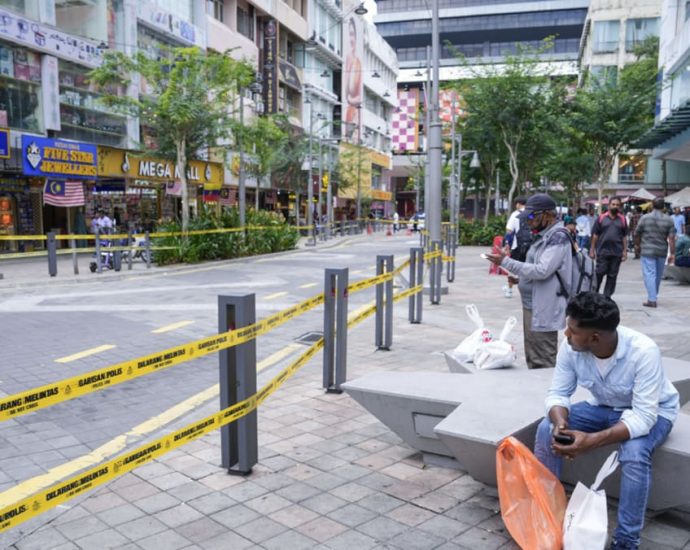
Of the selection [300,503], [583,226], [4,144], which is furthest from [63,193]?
[300,503]

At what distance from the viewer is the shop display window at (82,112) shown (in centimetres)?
2273

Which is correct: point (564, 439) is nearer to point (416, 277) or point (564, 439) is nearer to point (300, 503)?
point (300, 503)

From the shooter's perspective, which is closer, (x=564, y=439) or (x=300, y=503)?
(x=564, y=439)

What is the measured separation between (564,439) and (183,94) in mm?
18563

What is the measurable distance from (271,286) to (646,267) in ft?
25.1

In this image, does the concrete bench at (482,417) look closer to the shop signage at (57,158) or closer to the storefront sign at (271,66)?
the shop signage at (57,158)

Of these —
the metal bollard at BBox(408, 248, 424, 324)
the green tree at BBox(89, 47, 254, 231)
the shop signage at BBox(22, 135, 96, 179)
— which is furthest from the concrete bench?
the shop signage at BBox(22, 135, 96, 179)

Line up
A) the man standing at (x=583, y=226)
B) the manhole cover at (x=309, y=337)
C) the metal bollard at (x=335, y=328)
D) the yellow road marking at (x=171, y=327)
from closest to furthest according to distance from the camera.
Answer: the metal bollard at (x=335, y=328)
the manhole cover at (x=309, y=337)
the yellow road marking at (x=171, y=327)
the man standing at (x=583, y=226)

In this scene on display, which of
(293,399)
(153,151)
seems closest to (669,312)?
(293,399)

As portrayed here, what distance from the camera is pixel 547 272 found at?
4914 millimetres

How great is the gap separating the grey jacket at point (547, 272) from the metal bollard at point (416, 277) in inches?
150

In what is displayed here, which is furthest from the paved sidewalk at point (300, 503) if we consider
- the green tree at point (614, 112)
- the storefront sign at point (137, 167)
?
the green tree at point (614, 112)

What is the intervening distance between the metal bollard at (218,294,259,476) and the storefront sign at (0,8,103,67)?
20.0 m

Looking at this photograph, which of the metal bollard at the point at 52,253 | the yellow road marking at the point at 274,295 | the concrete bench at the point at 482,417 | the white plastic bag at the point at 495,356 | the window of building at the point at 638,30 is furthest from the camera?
the window of building at the point at 638,30
